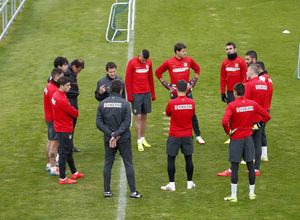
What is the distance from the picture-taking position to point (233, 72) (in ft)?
53.5

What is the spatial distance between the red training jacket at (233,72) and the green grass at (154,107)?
1.42 m

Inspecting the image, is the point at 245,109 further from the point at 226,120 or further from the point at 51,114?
the point at 51,114

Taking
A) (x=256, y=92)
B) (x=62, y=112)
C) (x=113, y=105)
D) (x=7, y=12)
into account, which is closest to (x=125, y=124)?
(x=113, y=105)

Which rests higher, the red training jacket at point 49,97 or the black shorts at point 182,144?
the red training jacket at point 49,97

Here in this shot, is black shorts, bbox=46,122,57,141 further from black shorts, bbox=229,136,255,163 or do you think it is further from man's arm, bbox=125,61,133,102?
black shorts, bbox=229,136,255,163

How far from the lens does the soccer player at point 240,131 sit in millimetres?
13070

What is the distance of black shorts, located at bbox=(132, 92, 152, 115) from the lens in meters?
16.3

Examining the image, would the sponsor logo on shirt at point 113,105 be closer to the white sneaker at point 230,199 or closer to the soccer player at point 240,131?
the soccer player at point 240,131

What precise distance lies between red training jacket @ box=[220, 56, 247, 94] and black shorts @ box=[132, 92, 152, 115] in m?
1.69

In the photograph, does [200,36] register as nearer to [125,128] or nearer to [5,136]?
[5,136]

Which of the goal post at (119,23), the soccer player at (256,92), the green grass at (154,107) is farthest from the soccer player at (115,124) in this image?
the goal post at (119,23)

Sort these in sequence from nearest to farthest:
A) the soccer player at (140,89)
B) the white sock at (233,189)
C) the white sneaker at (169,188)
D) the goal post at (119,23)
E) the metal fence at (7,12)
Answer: the white sock at (233,189) → the white sneaker at (169,188) → the soccer player at (140,89) → the metal fence at (7,12) → the goal post at (119,23)

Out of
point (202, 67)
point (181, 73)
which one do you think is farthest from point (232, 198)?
point (202, 67)

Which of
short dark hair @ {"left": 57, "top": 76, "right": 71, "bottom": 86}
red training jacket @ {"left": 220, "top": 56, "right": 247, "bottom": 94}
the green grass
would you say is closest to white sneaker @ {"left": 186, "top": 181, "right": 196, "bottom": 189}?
the green grass
